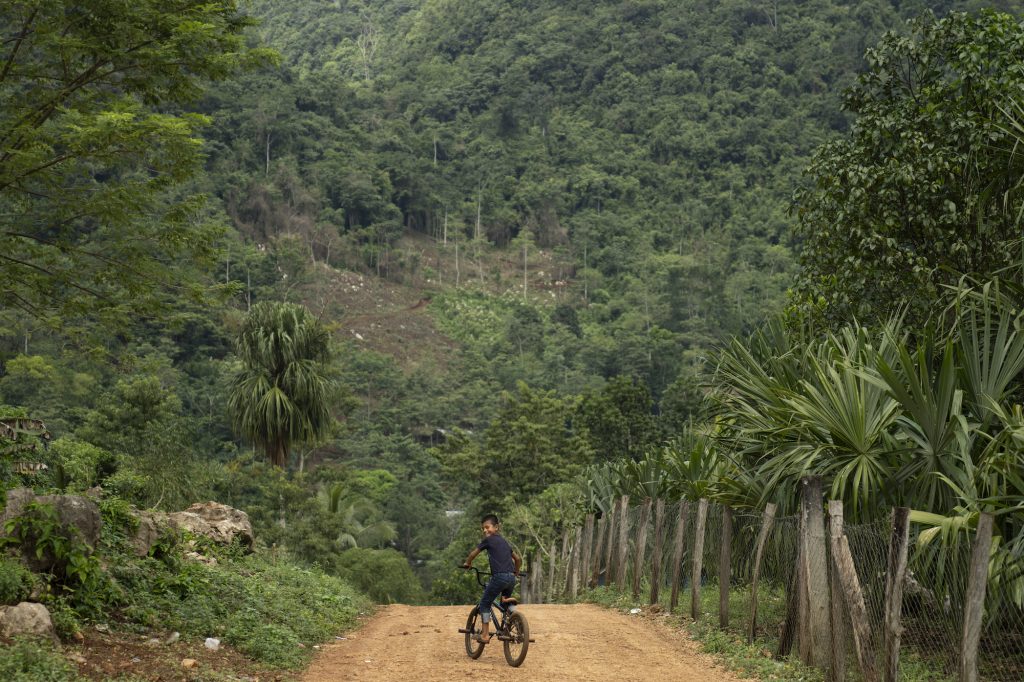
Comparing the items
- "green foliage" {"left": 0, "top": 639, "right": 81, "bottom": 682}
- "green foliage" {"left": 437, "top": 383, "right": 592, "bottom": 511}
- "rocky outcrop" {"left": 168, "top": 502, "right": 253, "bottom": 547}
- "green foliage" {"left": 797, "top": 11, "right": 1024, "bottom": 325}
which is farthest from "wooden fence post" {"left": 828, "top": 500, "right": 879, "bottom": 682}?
"green foliage" {"left": 437, "top": 383, "right": 592, "bottom": 511}

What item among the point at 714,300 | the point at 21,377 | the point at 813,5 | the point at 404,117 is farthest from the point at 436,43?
the point at 21,377

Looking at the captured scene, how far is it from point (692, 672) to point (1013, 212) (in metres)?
6.21

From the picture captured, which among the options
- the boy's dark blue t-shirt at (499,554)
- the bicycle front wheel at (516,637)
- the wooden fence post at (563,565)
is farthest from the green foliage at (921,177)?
the wooden fence post at (563,565)

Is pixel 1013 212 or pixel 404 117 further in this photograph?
pixel 404 117

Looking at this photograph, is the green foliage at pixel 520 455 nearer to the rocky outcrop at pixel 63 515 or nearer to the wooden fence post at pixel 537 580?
the wooden fence post at pixel 537 580

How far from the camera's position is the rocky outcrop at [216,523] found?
46.6ft

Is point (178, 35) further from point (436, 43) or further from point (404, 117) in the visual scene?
point (436, 43)

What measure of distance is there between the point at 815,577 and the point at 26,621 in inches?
253

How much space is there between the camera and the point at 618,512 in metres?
19.2

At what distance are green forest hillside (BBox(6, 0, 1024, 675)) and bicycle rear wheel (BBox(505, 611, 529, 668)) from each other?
3.03 meters

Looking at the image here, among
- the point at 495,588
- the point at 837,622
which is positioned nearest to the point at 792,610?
the point at 837,622

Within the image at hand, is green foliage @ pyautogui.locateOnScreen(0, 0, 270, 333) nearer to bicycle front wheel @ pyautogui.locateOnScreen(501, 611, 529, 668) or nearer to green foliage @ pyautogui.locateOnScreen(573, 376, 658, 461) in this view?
bicycle front wheel @ pyautogui.locateOnScreen(501, 611, 529, 668)

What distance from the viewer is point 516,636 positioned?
32.2 feet

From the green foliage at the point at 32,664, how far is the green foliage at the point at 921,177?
925 cm
